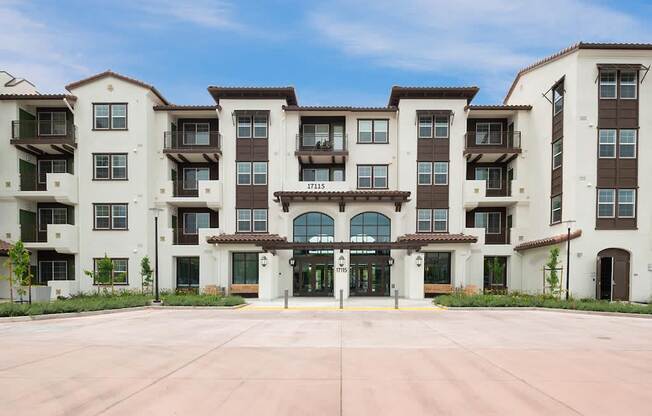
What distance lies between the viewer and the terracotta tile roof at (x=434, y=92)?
89.4ft

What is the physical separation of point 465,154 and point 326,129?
32.4 ft

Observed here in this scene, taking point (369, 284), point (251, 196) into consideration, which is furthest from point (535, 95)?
point (251, 196)

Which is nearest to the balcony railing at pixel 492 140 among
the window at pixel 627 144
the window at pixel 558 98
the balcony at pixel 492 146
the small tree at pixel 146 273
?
the balcony at pixel 492 146

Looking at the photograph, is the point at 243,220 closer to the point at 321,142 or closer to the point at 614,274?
the point at 321,142

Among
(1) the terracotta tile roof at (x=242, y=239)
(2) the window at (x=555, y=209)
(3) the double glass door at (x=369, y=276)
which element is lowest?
(3) the double glass door at (x=369, y=276)

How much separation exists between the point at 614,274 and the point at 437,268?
10045 millimetres

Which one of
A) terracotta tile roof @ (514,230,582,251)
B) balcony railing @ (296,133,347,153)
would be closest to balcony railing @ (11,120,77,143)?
balcony railing @ (296,133,347,153)

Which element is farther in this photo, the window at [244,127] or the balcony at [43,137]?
the window at [244,127]

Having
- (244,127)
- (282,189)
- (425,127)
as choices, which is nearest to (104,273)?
(282,189)

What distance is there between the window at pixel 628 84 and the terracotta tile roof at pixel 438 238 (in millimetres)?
11946

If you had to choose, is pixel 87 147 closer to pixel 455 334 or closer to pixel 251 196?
pixel 251 196

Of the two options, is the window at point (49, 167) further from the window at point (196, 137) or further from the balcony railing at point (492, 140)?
the balcony railing at point (492, 140)

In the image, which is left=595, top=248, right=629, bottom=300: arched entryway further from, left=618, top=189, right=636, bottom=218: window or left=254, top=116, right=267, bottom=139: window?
left=254, top=116, right=267, bottom=139: window

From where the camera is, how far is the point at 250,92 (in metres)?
27.7
